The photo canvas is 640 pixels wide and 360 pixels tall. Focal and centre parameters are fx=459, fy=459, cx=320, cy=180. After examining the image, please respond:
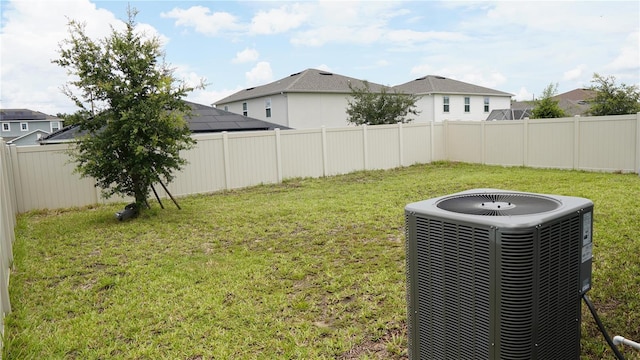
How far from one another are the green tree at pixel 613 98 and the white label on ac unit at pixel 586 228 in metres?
15.8

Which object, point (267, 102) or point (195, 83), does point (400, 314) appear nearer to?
point (195, 83)

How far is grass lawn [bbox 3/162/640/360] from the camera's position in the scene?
10.6 ft

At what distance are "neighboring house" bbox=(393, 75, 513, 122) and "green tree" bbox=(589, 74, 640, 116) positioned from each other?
10034mm

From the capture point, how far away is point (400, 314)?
11.7 ft

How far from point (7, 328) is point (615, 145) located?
509 inches

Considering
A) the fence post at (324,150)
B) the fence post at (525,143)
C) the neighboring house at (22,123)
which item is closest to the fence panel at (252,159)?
the fence post at (324,150)

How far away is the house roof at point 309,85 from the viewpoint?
72.4 feet

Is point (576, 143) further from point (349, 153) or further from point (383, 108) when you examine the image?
point (383, 108)

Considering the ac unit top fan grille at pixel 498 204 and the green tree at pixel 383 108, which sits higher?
the green tree at pixel 383 108

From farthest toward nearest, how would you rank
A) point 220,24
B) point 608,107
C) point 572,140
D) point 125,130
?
point 608,107
point 220,24
point 572,140
point 125,130

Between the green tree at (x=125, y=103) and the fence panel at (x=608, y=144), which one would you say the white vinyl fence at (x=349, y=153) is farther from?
the green tree at (x=125, y=103)

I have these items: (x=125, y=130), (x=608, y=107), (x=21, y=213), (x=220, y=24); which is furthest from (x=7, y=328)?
(x=608, y=107)

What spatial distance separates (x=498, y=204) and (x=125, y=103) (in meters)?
6.62

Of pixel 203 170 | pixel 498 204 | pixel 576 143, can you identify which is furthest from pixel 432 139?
pixel 498 204
